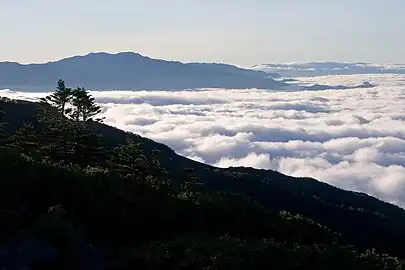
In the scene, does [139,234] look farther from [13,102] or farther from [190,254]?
[13,102]

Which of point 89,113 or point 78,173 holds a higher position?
point 89,113

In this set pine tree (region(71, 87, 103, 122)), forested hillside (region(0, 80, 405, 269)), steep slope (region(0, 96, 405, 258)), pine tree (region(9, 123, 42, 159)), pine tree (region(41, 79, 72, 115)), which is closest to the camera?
forested hillside (region(0, 80, 405, 269))

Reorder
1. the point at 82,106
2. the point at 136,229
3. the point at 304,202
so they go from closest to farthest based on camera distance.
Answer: the point at 136,229, the point at 82,106, the point at 304,202

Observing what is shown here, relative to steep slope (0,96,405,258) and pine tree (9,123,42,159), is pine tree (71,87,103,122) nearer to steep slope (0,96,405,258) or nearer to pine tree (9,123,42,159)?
steep slope (0,96,405,258)

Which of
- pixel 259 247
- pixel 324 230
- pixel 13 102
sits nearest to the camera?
pixel 259 247

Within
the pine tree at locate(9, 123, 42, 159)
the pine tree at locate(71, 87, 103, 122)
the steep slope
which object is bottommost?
the steep slope

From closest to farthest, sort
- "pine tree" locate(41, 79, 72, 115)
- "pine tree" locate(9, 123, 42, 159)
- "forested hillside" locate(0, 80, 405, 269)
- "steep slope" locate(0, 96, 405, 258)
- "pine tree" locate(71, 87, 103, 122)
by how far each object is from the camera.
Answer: "forested hillside" locate(0, 80, 405, 269) → "pine tree" locate(9, 123, 42, 159) → "pine tree" locate(41, 79, 72, 115) → "pine tree" locate(71, 87, 103, 122) → "steep slope" locate(0, 96, 405, 258)

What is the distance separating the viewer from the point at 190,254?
22422mm

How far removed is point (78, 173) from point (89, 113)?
4720cm

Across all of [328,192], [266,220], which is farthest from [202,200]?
[328,192]

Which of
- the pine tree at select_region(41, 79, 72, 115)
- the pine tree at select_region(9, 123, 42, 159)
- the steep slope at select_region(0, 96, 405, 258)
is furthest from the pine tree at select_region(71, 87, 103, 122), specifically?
the pine tree at select_region(9, 123, 42, 159)

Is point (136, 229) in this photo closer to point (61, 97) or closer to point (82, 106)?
point (61, 97)

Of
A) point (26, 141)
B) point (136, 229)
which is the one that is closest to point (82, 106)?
point (26, 141)

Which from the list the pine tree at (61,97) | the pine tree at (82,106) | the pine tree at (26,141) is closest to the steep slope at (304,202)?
the pine tree at (82,106)
